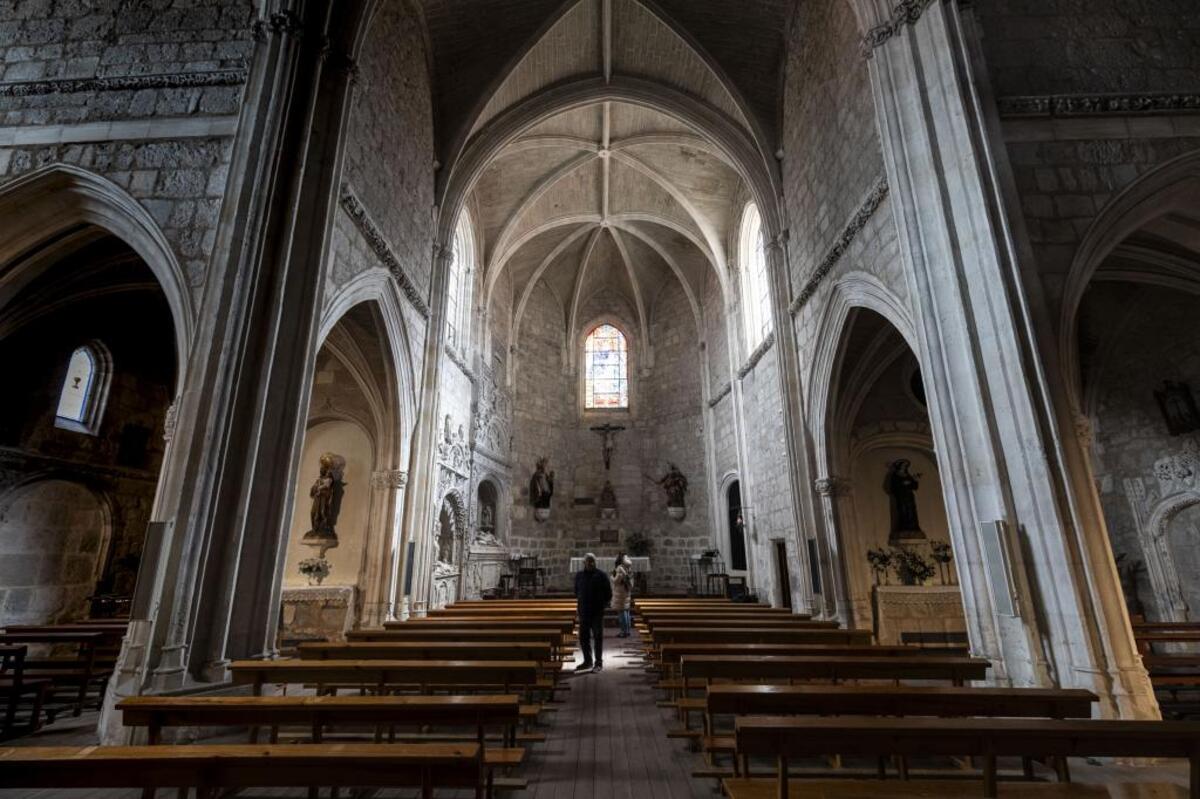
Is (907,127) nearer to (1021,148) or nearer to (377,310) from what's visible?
(1021,148)

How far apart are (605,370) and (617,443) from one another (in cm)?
291

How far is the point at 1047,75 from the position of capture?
19.3 feet

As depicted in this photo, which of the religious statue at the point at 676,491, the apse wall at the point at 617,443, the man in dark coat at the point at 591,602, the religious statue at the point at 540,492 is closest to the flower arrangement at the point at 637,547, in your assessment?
the apse wall at the point at 617,443

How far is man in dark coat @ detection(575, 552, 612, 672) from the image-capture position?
695cm

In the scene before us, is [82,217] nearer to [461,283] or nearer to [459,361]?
[459,361]

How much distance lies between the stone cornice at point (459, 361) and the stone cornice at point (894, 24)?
9.51 m

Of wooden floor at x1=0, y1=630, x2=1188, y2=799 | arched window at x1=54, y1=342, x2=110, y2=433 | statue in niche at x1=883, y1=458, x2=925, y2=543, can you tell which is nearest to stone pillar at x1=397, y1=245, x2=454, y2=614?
wooden floor at x1=0, y1=630, x2=1188, y2=799

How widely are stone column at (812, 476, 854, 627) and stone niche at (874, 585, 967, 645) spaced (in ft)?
2.02

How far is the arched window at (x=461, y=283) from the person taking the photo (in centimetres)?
1386

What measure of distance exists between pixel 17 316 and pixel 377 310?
497 cm

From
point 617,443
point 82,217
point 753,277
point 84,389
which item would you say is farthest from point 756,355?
point 84,389

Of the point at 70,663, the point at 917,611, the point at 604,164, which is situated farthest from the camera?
the point at 604,164

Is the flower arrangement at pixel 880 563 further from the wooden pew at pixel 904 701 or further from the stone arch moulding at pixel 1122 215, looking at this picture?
the wooden pew at pixel 904 701

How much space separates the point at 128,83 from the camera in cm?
616
